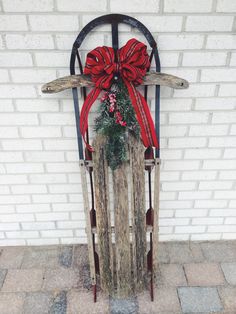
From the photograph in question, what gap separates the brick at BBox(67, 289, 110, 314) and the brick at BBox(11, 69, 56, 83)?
148 centimetres

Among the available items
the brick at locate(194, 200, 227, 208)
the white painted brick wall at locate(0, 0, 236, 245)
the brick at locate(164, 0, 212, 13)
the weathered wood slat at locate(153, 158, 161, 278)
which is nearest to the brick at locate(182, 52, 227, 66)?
the white painted brick wall at locate(0, 0, 236, 245)

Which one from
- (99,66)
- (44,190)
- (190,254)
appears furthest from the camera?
(190,254)

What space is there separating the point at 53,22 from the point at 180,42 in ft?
2.45

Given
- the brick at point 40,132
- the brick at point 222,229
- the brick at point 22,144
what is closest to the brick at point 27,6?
the brick at point 40,132

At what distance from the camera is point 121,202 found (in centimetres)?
185

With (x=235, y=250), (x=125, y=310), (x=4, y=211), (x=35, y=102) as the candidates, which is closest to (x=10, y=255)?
(x=4, y=211)

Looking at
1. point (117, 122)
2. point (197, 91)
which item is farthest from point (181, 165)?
point (117, 122)

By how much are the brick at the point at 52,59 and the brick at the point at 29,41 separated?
0.13 ft

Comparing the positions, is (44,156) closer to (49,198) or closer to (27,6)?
(49,198)

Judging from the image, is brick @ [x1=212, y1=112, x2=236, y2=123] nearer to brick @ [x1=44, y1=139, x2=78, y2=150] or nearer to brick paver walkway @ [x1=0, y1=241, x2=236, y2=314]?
brick @ [x1=44, y1=139, x2=78, y2=150]

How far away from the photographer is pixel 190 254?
96.7 inches

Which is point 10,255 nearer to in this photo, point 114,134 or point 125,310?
point 125,310

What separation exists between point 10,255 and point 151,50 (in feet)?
6.28

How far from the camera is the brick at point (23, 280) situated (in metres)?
2.19
